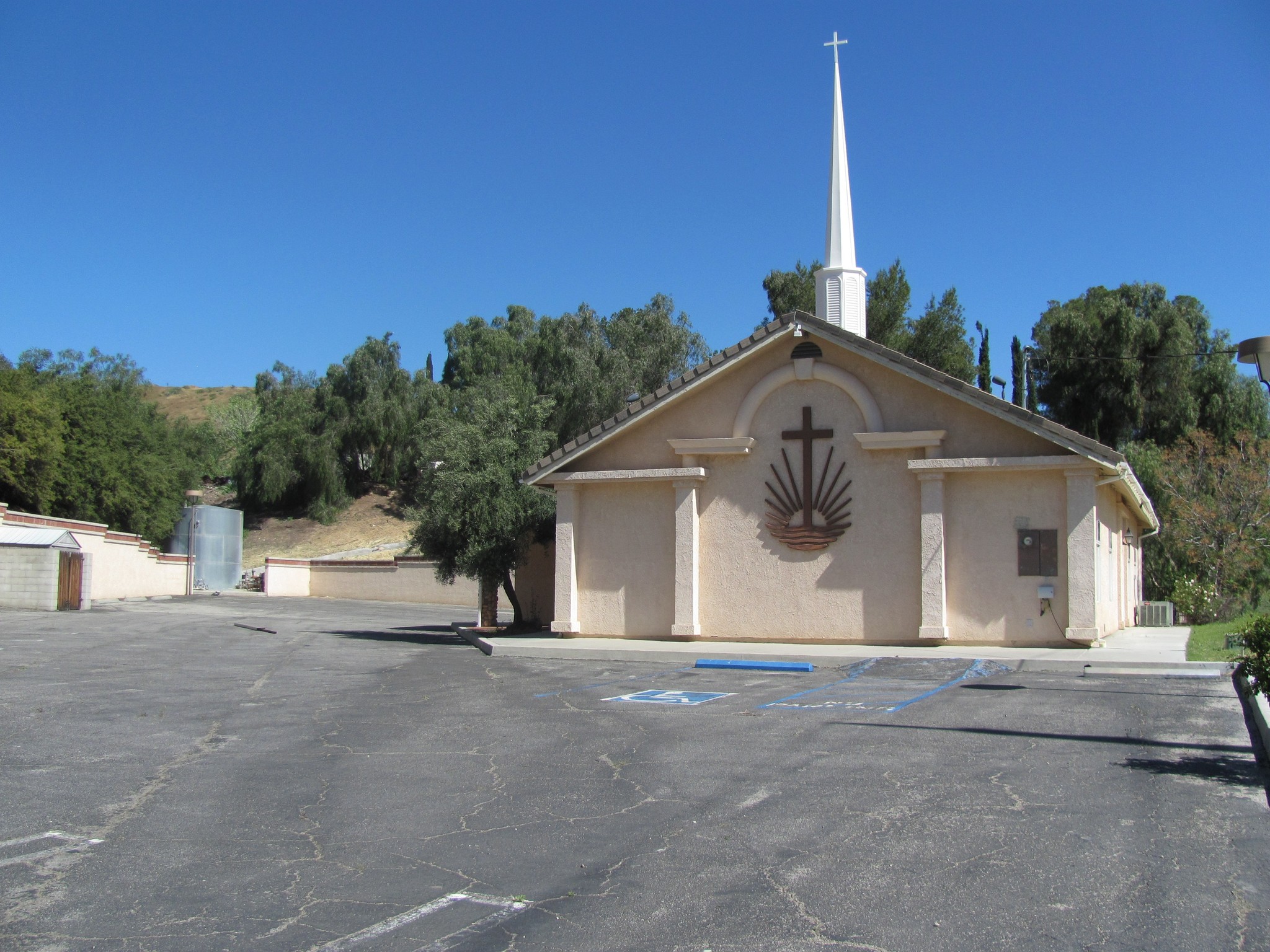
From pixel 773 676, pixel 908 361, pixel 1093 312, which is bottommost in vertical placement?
pixel 773 676

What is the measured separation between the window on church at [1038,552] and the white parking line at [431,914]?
13296mm

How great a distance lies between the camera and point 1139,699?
448 inches

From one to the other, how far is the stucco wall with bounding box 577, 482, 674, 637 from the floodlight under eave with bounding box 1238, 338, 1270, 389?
10308mm

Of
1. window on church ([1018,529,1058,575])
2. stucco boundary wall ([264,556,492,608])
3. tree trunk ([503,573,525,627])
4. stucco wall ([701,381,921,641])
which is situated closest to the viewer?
window on church ([1018,529,1058,575])

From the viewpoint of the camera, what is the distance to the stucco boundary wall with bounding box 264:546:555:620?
1692 inches

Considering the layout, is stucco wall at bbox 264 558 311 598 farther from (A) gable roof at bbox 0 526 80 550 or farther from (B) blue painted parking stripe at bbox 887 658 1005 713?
(B) blue painted parking stripe at bbox 887 658 1005 713

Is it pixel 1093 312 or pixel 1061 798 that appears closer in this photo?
pixel 1061 798

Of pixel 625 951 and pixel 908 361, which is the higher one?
pixel 908 361

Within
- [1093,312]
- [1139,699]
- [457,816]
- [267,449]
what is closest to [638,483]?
[1139,699]

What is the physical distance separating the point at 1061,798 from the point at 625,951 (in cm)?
372

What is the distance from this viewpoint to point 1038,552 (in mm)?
16703

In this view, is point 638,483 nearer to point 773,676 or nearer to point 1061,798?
point 773,676

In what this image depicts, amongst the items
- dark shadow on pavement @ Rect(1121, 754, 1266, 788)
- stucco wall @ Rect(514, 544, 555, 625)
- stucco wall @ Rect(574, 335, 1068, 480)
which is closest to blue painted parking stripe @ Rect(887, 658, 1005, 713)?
dark shadow on pavement @ Rect(1121, 754, 1266, 788)

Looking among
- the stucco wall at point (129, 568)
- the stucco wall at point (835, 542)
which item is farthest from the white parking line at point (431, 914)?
the stucco wall at point (129, 568)
